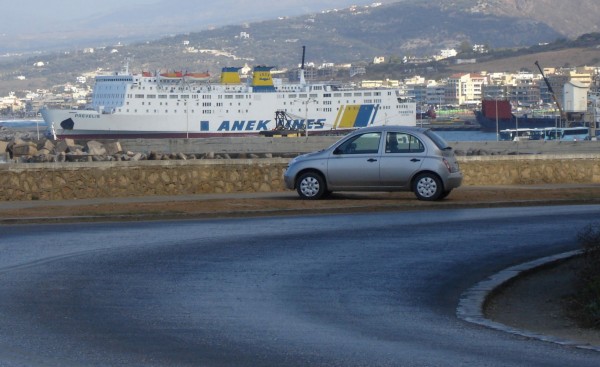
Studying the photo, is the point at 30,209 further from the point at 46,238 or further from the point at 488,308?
the point at 488,308

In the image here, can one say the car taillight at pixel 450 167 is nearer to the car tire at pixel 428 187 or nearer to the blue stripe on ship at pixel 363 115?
the car tire at pixel 428 187

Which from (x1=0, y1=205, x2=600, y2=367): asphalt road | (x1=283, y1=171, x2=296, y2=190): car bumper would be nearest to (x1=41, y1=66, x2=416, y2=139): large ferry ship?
(x1=283, y1=171, x2=296, y2=190): car bumper

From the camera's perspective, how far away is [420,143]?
2169cm

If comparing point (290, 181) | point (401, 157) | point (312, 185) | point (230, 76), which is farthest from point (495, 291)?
point (230, 76)

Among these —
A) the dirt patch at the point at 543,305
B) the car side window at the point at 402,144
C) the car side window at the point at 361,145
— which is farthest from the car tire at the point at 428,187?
the dirt patch at the point at 543,305

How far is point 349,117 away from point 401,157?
90.4 m

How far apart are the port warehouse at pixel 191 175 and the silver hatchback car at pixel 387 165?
3788 mm

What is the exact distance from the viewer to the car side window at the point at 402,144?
71.2ft

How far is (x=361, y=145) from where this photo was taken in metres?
22.0

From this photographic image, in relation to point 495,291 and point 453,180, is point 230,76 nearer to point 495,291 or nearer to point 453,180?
point 453,180

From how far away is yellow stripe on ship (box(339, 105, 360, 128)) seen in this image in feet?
366

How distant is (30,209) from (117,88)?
281 ft

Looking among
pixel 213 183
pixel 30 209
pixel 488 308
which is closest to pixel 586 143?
pixel 213 183

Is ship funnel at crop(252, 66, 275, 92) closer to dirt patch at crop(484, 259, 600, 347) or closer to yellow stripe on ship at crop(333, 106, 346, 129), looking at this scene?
yellow stripe on ship at crop(333, 106, 346, 129)
